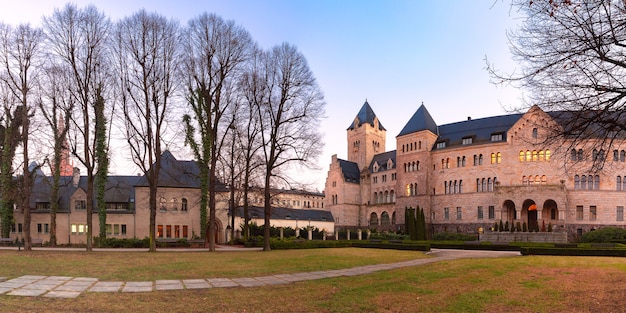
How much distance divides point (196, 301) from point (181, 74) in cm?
2408

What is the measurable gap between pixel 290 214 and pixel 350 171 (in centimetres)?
3224

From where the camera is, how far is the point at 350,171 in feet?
308

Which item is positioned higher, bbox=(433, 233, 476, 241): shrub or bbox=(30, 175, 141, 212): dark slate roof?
bbox=(30, 175, 141, 212): dark slate roof

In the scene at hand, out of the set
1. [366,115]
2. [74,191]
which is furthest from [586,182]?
[74,191]

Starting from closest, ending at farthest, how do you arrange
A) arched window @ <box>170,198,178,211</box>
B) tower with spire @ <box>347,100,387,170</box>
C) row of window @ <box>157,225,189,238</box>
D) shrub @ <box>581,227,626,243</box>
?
row of window @ <box>157,225,189,238</box> → arched window @ <box>170,198,178,211</box> → shrub @ <box>581,227,626,243</box> → tower with spire @ <box>347,100,387,170</box>

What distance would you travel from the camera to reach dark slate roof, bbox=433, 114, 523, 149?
67938mm

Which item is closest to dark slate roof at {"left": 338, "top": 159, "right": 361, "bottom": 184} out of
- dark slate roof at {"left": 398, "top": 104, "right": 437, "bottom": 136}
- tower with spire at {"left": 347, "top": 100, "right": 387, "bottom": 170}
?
tower with spire at {"left": 347, "top": 100, "right": 387, "bottom": 170}

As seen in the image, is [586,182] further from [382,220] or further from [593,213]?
[382,220]

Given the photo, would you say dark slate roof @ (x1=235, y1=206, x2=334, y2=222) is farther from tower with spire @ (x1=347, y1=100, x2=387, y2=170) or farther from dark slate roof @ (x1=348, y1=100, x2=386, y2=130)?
dark slate roof @ (x1=348, y1=100, x2=386, y2=130)

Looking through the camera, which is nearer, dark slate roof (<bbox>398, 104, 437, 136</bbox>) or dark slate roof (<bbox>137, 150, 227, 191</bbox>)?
dark slate roof (<bbox>137, 150, 227, 191</bbox>)

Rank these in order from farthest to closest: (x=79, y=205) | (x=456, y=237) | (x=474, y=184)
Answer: (x=474, y=184) < (x=456, y=237) < (x=79, y=205)

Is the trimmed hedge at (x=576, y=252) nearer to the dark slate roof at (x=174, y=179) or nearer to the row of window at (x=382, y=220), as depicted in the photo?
the dark slate roof at (x=174, y=179)

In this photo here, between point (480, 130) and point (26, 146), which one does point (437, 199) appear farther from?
point (26, 146)

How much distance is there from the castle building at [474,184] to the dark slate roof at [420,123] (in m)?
0.21
